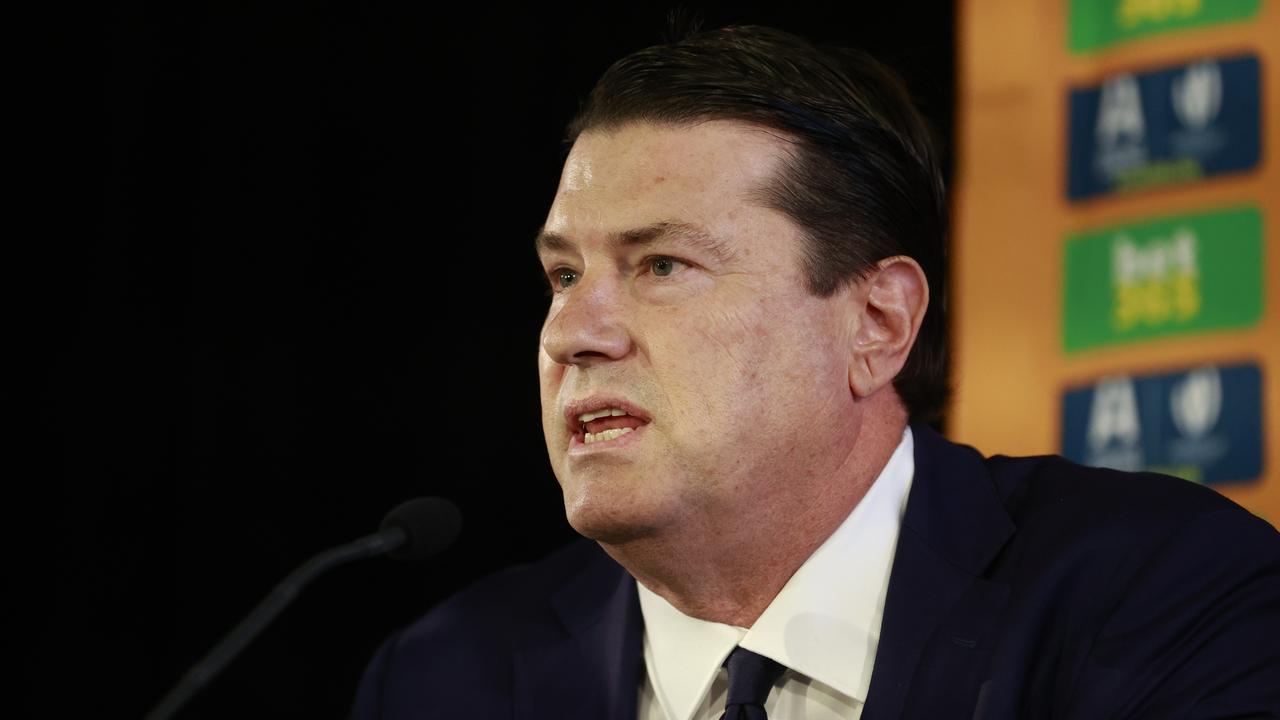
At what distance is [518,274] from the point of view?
386 centimetres

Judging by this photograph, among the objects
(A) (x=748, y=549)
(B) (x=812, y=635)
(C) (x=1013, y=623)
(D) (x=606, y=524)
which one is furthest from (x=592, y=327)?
(C) (x=1013, y=623)

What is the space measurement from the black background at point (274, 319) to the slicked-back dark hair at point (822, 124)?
1324 millimetres

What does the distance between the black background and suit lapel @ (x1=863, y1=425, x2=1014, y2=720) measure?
1.69m

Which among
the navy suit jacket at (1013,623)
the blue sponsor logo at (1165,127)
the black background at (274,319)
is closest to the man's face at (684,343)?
the navy suit jacket at (1013,623)

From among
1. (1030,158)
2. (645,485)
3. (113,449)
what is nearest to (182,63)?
(113,449)

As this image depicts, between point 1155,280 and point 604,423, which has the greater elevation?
point 1155,280

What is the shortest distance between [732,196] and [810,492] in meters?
0.40

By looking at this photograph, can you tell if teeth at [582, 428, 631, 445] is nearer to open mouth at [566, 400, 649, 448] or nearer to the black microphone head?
open mouth at [566, 400, 649, 448]

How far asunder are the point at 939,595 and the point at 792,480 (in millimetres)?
241

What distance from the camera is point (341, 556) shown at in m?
1.87

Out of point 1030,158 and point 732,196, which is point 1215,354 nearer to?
point 1030,158

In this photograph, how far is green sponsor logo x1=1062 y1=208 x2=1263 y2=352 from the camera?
3.00 meters

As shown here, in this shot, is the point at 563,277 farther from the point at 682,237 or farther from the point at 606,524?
the point at 606,524

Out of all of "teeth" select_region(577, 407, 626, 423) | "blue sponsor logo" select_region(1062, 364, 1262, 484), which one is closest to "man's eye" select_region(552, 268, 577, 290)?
"teeth" select_region(577, 407, 626, 423)
